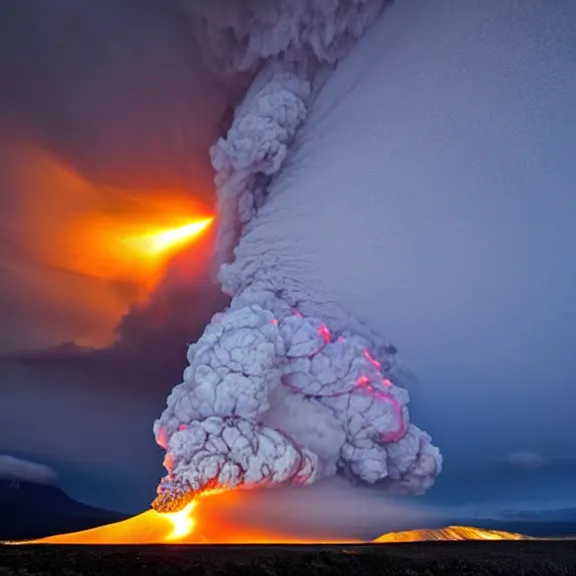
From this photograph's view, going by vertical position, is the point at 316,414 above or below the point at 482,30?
below

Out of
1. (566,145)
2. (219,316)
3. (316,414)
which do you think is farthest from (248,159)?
(566,145)

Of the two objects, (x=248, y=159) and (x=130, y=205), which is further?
(x=130, y=205)

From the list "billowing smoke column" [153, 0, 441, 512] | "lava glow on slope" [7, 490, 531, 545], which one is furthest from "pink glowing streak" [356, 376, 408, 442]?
"lava glow on slope" [7, 490, 531, 545]

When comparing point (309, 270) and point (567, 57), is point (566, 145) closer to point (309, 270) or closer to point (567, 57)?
point (567, 57)

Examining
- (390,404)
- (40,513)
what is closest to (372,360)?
(390,404)

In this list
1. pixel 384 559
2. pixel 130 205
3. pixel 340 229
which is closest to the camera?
pixel 384 559

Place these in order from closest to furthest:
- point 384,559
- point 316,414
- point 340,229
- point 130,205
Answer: point 384,559
point 316,414
point 340,229
point 130,205

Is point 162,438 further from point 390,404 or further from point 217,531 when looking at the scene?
point 390,404

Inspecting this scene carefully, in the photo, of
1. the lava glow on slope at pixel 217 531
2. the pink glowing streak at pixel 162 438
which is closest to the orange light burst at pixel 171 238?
the pink glowing streak at pixel 162 438
